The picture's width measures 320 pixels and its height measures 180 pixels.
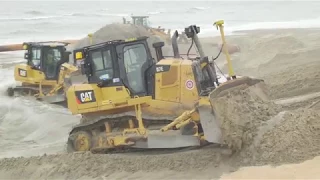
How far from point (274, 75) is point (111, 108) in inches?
326

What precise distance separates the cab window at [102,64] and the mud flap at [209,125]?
7.98 ft

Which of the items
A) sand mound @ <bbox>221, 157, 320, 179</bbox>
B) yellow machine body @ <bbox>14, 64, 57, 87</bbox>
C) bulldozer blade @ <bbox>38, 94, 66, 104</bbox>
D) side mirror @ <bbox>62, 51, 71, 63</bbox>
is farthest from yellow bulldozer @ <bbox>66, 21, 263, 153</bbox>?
side mirror @ <bbox>62, 51, 71, 63</bbox>

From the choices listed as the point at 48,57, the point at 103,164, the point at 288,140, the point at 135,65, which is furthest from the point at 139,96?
the point at 48,57

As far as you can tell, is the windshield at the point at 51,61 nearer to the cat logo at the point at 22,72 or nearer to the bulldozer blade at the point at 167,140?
the cat logo at the point at 22,72

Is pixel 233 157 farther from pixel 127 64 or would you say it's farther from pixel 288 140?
pixel 127 64

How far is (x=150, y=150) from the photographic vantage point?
10.2 meters

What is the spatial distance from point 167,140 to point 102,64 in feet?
7.52

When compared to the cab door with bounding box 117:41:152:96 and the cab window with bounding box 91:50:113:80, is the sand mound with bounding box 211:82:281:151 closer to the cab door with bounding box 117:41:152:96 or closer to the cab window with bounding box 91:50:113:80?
the cab door with bounding box 117:41:152:96

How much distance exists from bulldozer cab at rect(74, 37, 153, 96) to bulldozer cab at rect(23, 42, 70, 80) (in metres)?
8.13

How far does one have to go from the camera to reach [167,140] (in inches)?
384

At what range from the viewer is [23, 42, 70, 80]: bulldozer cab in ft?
61.5

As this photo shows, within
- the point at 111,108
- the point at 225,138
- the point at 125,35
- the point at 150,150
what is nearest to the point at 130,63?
the point at 111,108

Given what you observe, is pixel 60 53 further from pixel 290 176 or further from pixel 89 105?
pixel 290 176

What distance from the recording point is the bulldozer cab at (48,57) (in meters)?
18.8
